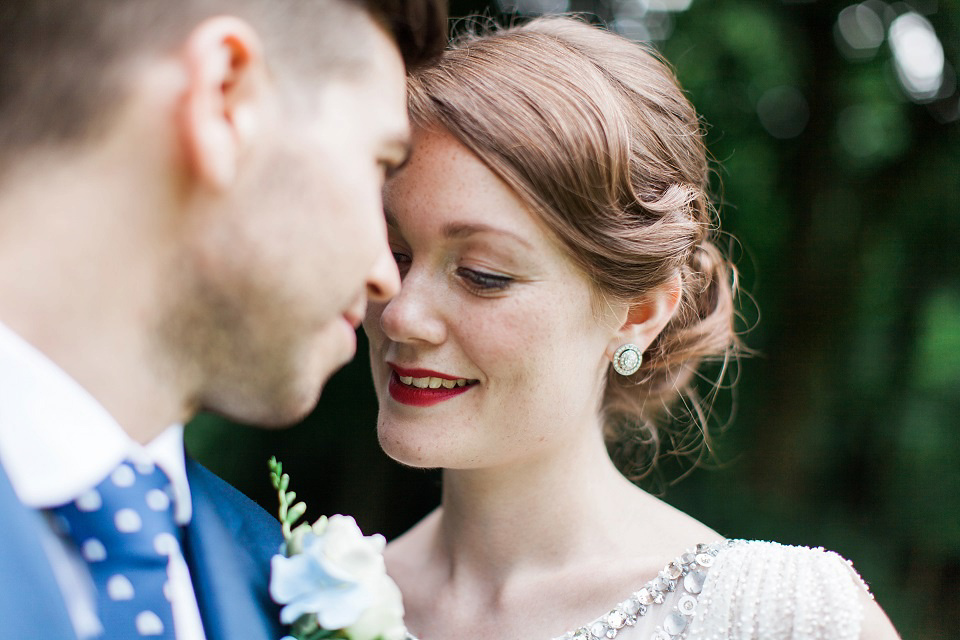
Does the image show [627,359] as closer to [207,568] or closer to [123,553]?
[207,568]

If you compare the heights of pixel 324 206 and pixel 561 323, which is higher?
pixel 324 206

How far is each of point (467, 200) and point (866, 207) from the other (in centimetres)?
305

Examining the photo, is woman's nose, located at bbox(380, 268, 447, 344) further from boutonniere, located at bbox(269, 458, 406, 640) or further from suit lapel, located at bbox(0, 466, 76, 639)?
suit lapel, located at bbox(0, 466, 76, 639)

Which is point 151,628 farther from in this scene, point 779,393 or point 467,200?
point 779,393

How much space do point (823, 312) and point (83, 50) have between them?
12.9 feet

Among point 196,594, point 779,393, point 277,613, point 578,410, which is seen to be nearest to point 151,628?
point 196,594

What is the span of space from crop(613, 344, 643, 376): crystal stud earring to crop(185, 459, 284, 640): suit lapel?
1.04 m

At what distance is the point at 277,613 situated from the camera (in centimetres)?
163

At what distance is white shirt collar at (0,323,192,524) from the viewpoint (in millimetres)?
1226

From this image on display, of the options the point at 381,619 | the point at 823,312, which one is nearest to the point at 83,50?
the point at 381,619

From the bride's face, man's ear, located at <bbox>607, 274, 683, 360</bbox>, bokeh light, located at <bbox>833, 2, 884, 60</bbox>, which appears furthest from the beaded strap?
bokeh light, located at <bbox>833, 2, 884, 60</bbox>

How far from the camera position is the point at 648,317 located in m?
2.36

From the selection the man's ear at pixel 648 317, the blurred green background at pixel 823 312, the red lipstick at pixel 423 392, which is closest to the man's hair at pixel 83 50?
the red lipstick at pixel 423 392

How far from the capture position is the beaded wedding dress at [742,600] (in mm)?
1955
